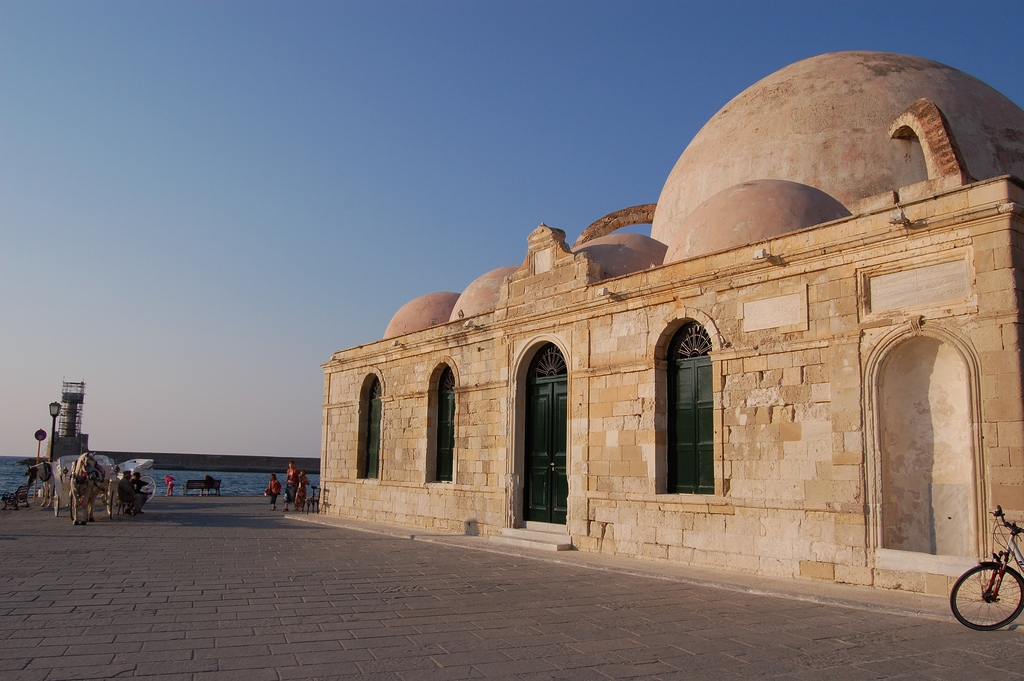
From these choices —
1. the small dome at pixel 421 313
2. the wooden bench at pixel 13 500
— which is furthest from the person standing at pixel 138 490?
the small dome at pixel 421 313

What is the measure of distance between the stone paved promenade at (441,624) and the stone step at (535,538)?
1145mm

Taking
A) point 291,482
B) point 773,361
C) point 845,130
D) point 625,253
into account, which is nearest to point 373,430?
point 291,482

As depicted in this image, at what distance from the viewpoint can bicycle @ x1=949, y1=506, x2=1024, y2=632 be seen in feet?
20.3

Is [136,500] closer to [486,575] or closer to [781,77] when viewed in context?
[486,575]

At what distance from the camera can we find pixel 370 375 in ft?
60.8

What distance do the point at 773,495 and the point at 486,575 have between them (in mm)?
3475

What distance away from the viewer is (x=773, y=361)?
30.9 ft

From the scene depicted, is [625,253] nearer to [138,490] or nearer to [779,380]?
[779,380]

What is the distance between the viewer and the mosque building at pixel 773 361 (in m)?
7.89

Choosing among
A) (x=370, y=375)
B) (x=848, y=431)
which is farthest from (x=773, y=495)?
(x=370, y=375)

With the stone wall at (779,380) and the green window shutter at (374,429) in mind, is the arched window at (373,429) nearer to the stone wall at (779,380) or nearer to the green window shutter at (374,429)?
the green window shutter at (374,429)

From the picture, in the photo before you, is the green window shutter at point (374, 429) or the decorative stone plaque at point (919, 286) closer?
the decorative stone plaque at point (919, 286)

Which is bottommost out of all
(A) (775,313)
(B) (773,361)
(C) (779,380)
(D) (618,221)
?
(C) (779,380)

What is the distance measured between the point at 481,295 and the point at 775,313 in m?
8.60
